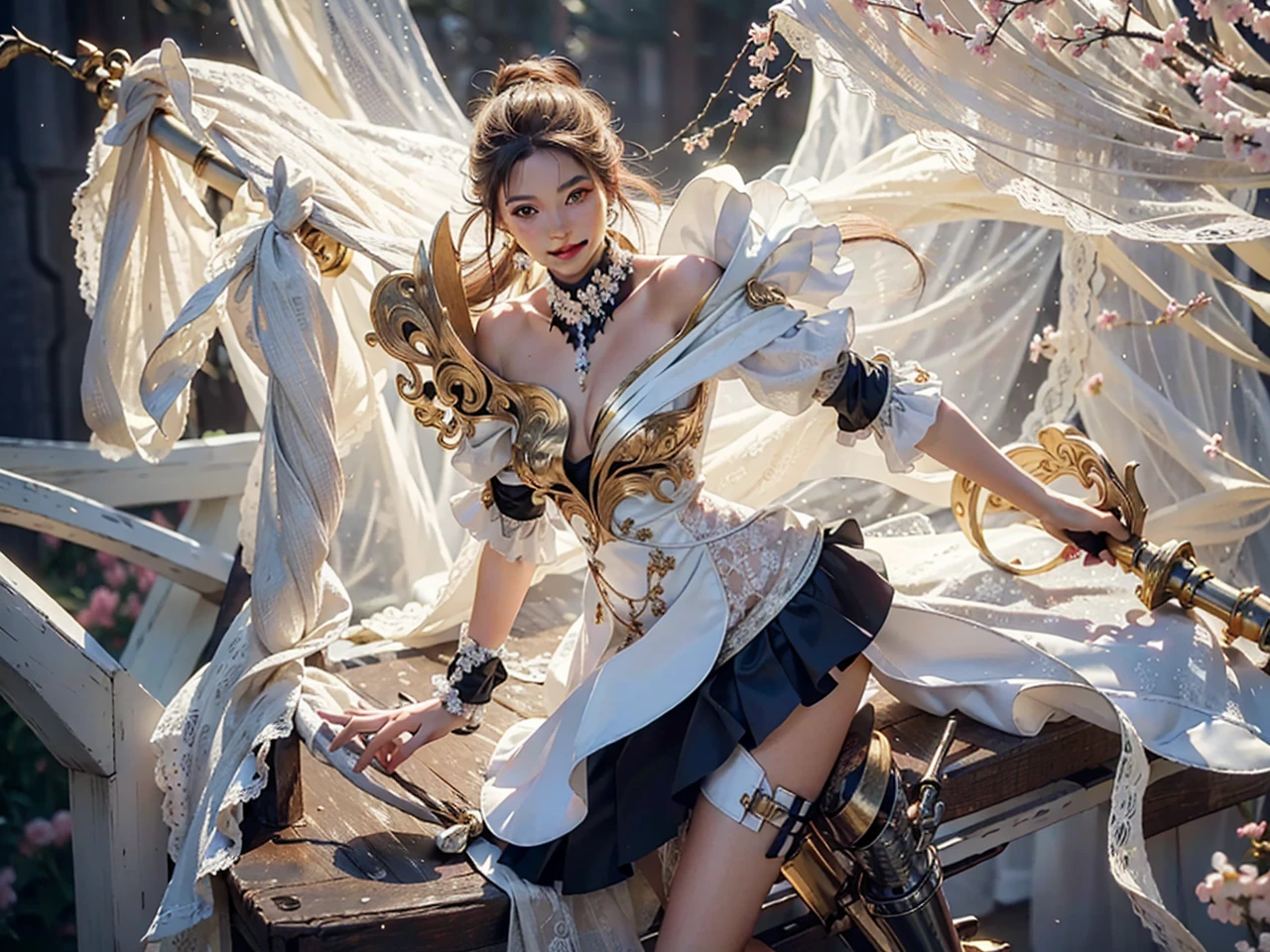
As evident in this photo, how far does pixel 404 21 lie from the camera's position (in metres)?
2.62

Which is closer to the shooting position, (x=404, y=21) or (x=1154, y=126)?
(x=1154, y=126)

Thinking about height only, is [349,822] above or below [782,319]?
below

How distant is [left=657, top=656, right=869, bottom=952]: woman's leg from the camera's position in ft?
5.30

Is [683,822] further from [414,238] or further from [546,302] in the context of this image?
[414,238]

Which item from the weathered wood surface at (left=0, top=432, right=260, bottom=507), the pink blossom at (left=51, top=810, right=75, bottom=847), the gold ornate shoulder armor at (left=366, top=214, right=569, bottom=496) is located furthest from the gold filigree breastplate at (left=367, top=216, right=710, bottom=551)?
the pink blossom at (left=51, top=810, right=75, bottom=847)

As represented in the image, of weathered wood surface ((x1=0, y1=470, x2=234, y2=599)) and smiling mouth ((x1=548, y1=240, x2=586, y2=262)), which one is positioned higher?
smiling mouth ((x1=548, y1=240, x2=586, y2=262))

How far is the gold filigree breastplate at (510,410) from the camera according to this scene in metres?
1.75

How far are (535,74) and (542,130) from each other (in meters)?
0.14

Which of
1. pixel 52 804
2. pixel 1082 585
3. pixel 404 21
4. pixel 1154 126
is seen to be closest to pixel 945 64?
pixel 1154 126

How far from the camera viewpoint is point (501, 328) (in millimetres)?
1860

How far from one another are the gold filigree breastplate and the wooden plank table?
19.8 inches

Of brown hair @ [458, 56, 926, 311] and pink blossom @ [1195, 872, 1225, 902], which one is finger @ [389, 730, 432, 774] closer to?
brown hair @ [458, 56, 926, 311]

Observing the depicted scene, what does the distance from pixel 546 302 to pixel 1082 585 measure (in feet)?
3.94

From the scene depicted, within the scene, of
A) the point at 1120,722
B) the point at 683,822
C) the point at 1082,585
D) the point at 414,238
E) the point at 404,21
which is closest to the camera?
the point at 683,822
